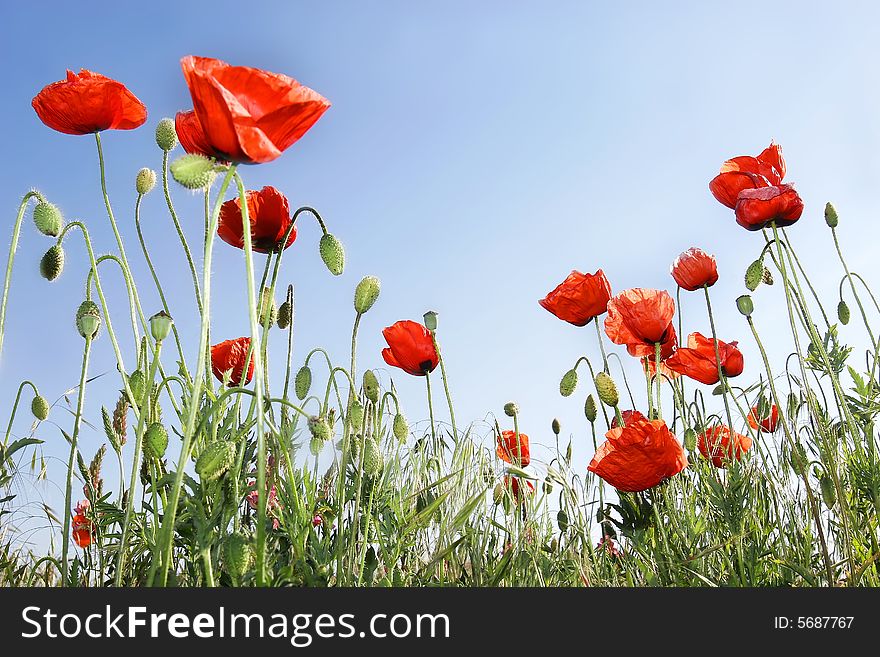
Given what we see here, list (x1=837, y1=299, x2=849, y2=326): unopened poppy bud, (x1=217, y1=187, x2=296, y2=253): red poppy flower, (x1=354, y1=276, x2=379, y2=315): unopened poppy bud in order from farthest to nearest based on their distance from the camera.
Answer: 1. (x1=837, y1=299, x2=849, y2=326): unopened poppy bud
2. (x1=217, y1=187, x2=296, y2=253): red poppy flower
3. (x1=354, y1=276, x2=379, y2=315): unopened poppy bud

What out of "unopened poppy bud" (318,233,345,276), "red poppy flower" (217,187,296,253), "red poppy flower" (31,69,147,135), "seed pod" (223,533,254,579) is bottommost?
"seed pod" (223,533,254,579)

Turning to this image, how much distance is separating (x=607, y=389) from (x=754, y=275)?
606 millimetres

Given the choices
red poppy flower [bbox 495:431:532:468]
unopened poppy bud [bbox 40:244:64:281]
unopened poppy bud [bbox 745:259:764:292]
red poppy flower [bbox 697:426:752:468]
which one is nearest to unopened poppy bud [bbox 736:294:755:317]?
unopened poppy bud [bbox 745:259:764:292]

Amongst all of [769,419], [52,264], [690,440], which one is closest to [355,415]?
[52,264]

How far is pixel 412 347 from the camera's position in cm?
220

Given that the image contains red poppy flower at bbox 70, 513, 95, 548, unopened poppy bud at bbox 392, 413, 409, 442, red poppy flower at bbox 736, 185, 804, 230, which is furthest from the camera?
red poppy flower at bbox 736, 185, 804, 230

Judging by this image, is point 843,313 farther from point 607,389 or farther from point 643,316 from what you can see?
point 607,389

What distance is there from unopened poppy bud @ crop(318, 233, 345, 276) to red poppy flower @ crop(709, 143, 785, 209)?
4.52ft

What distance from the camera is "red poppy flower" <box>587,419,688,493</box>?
5.81 feet

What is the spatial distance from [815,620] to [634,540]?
0.70 m

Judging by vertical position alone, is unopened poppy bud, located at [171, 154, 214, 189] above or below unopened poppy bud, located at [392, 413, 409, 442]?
above

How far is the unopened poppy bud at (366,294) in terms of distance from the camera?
5.10 feet

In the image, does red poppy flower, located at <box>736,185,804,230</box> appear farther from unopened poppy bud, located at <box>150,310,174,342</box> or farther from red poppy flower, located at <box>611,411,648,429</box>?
unopened poppy bud, located at <box>150,310,174,342</box>

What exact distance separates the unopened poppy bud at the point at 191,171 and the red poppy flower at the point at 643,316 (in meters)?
1.47
